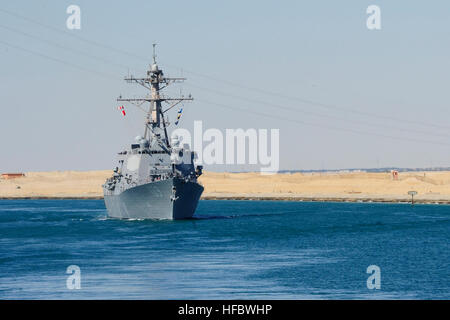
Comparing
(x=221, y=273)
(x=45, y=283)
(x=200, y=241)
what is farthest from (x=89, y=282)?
(x=200, y=241)

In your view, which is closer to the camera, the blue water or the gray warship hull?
the blue water

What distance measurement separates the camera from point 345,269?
5222 centimetres

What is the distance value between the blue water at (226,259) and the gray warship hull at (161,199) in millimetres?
1383

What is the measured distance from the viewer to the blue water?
4362 centimetres

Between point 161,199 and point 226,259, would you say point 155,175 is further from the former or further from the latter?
point 226,259

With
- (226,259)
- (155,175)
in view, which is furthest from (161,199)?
(226,259)

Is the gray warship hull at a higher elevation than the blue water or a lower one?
higher

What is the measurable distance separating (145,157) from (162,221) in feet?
24.6

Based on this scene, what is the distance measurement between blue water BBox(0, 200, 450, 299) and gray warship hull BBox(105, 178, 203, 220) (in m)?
1.38

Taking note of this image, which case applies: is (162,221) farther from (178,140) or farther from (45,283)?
(45,283)

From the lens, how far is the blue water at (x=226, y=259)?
4362 cm

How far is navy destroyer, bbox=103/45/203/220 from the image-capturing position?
289ft
